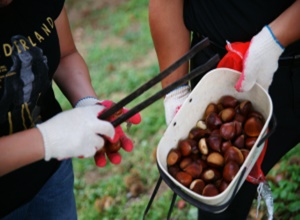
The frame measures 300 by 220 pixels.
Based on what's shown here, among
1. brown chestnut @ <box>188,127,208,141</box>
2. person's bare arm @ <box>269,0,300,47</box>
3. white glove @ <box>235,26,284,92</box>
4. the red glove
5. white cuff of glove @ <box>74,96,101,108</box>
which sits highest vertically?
person's bare arm @ <box>269,0,300,47</box>

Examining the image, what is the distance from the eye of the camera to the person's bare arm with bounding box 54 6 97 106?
1.82 m

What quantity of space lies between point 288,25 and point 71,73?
0.95m

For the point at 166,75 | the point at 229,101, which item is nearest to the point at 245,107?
the point at 229,101

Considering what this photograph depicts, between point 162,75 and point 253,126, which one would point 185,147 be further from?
point 162,75

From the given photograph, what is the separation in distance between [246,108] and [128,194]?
165 cm

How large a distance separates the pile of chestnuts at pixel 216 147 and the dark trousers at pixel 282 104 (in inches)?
6.5

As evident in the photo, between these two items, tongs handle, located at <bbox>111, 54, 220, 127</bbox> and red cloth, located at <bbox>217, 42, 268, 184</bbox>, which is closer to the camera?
tongs handle, located at <bbox>111, 54, 220, 127</bbox>

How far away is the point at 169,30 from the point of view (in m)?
1.96

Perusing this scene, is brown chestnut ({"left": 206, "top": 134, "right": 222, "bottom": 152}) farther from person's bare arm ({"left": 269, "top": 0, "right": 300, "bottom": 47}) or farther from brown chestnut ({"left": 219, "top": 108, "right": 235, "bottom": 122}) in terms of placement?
person's bare arm ({"left": 269, "top": 0, "right": 300, "bottom": 47})

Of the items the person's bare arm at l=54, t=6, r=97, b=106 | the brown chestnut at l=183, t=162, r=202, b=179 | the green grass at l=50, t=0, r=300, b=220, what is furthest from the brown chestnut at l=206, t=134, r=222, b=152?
the green grass at l=50, t=0, r=300, b=220

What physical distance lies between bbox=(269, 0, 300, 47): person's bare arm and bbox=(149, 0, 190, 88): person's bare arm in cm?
47

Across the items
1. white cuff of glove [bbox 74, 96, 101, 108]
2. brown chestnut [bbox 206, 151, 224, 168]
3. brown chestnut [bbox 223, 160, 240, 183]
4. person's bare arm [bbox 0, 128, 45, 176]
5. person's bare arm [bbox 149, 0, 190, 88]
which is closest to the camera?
person's bare arm [bbox 0, 128, 45, 176]

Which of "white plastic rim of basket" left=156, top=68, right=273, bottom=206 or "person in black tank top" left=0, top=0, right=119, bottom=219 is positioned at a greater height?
"person in black tank top" left=0, top=0, right=119, bottom=219

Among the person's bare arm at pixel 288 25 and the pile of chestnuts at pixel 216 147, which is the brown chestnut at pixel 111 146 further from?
the person's bare arm at pixel 288 25
